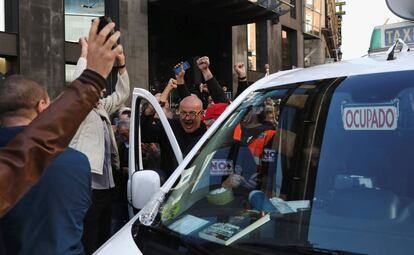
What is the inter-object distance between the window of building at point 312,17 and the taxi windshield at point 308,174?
29.5m

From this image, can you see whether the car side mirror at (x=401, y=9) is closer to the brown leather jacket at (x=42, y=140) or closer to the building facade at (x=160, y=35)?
the brown leather jacket at (x=42, y=140)

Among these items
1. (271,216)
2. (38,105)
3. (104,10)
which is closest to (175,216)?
(271,216)

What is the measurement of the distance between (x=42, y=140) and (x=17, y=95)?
64 cm

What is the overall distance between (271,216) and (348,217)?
0.31 m

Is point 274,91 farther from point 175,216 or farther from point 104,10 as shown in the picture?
point 104,10

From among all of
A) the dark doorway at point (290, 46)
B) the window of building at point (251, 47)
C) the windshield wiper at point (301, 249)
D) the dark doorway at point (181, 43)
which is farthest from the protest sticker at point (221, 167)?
the dark doorway at point (290, 46)

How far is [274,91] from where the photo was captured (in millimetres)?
2688

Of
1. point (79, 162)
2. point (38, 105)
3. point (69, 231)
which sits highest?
point (38, 105)

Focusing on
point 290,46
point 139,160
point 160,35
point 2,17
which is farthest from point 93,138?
point 290,46

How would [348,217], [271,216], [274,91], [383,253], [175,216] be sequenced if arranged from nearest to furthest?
[383,253] < [348,217] < [271,216] < [175,216] < [274,91]

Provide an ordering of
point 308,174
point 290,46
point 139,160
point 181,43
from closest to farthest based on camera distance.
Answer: point 308,174 → point 139,160 → point 181,43 → point 290,46

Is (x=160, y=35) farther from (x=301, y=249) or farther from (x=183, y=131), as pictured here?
(x=301, y=249)

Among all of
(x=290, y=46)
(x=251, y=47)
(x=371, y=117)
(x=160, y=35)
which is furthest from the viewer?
(x=290, y=46)

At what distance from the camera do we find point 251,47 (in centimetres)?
2492
